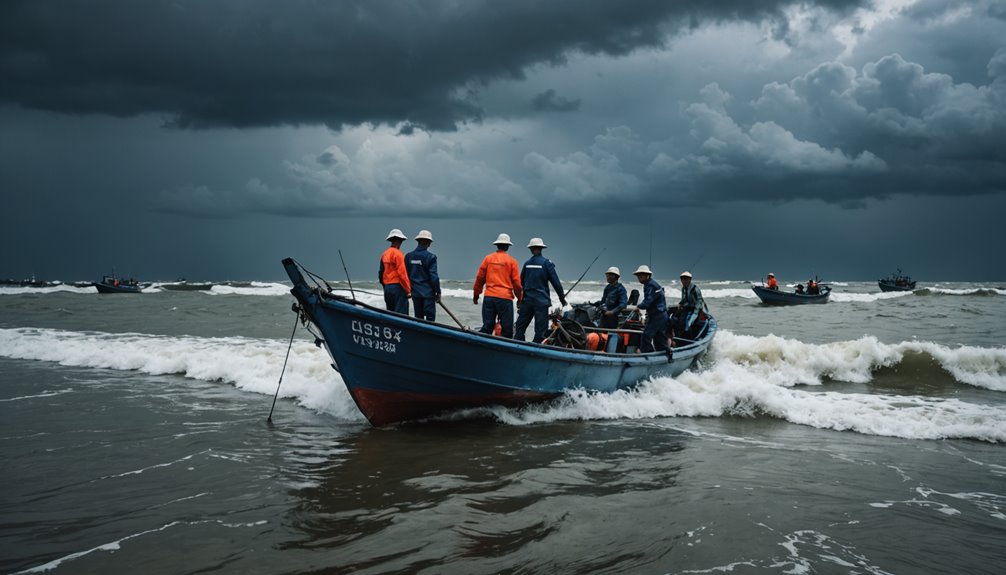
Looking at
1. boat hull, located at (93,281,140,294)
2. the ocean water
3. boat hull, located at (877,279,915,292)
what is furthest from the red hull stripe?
boat hull, located at (877,279,915,292)

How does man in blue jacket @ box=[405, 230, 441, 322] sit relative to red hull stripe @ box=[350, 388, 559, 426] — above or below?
above

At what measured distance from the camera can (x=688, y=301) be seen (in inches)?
493

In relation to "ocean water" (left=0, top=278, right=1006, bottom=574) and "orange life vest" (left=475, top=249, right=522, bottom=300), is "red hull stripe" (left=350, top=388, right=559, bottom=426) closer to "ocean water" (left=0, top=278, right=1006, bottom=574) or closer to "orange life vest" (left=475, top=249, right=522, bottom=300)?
"ocean water" (left=0, top=278, right=1006, bottom=574)

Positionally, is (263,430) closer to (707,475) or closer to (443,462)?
(443,462)

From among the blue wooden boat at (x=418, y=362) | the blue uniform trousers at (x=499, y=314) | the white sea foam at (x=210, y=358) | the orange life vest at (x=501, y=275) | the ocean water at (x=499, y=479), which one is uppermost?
the orange life vest at (x=501, y=275)

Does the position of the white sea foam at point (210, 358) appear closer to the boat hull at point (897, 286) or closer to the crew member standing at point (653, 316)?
the crew member standing at point (653, 316)

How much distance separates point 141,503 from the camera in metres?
5.02

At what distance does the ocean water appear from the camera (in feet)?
13.5

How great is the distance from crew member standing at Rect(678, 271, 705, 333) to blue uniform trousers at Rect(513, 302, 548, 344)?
451cm

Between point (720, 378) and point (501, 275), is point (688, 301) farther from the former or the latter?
point (501, 275)

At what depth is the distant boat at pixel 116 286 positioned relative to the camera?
45.7 metres

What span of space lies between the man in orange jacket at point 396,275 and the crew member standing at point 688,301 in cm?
641

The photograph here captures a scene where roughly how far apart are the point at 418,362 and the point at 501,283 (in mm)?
1882

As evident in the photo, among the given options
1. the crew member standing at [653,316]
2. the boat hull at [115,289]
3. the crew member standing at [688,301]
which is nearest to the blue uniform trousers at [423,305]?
the crew member standing at [653,316]
